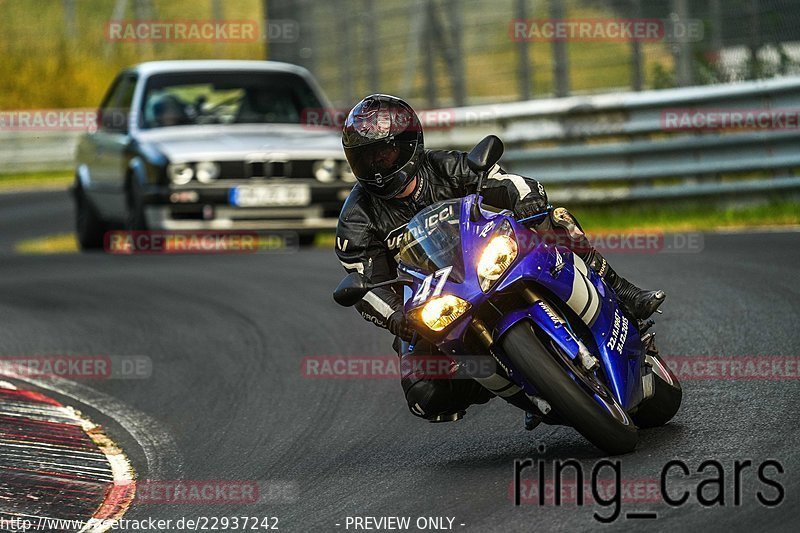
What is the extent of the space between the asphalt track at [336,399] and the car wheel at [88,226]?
2.47 metres

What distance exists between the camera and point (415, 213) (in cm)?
598

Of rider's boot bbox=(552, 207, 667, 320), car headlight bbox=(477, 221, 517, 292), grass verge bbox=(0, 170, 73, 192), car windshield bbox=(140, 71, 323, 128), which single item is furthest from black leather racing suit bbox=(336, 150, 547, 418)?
grass verge bbox=(0, 170, 73, 192)

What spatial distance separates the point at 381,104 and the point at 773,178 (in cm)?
818

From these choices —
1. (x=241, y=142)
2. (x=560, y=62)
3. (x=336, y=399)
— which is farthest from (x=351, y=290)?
(x=560, y=62)

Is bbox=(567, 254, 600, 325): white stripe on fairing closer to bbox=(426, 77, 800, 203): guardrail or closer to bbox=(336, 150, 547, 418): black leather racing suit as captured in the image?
bbox=(336, 150, 547, 418): black leather racing suit

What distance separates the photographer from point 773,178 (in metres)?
13.1

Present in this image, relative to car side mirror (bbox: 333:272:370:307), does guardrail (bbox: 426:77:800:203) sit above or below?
below

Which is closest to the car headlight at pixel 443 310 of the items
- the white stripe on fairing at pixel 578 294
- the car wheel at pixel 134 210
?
the white stripe on fairing at pixel 578 294

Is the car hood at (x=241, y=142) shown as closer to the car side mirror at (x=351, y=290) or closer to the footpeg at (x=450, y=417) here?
the footpeg at (x=450, y=417)

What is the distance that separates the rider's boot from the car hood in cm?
→ 786

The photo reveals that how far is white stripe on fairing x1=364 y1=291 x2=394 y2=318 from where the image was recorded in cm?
566

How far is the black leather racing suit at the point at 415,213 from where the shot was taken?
5.84 m

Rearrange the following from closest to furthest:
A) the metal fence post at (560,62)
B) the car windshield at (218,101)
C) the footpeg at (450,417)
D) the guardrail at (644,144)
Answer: the footpeg at (450,417), the guardrail at (644,144), the car windshield at (218,101), the metal fence post at (560,62)

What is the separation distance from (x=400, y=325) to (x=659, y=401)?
3.93 ft
